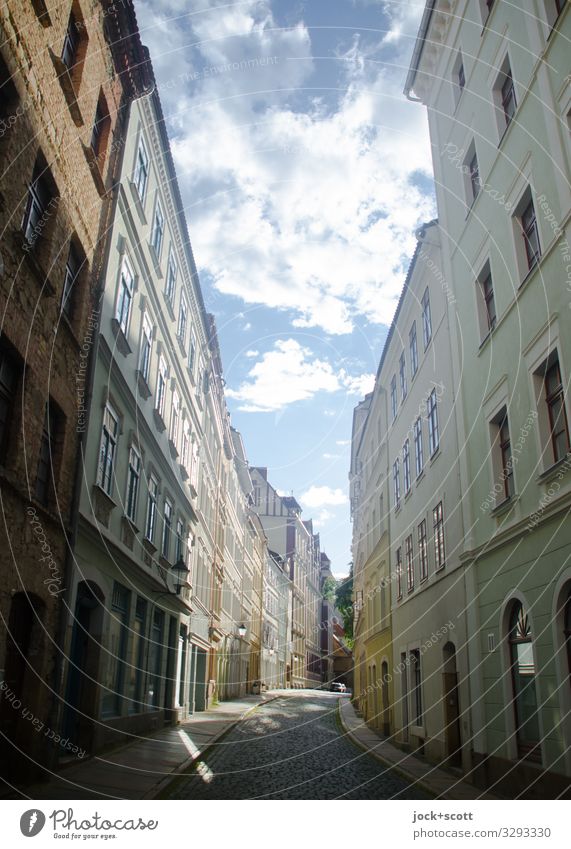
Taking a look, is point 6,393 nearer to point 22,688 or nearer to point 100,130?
point 22,688

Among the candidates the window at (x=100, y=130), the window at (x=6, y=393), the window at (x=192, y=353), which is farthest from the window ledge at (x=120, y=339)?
the window at (x=192, y=353)

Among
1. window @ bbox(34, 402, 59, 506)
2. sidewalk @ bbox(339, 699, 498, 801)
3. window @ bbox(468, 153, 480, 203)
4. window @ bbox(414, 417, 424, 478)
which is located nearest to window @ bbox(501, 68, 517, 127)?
window @ bbox(468, 153, 480, 203)

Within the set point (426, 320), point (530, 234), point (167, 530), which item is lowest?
point (167, 530)

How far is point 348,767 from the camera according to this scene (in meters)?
14.3

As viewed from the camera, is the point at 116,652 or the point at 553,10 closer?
the point at 553,10

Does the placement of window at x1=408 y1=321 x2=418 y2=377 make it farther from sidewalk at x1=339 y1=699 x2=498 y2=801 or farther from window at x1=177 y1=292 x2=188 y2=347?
sidewalk at x1=339 y1=699 x2=498 y2=801

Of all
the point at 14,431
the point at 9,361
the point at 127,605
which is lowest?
the point at 127,605

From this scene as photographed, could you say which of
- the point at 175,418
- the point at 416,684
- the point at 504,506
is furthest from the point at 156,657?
the point at 504,506

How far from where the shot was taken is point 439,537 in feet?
56.5

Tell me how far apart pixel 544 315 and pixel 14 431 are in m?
7.71

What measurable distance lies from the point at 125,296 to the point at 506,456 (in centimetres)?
869

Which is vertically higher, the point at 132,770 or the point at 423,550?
the point at 423,550

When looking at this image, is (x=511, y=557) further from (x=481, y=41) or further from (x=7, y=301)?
(x=481, y=41)
